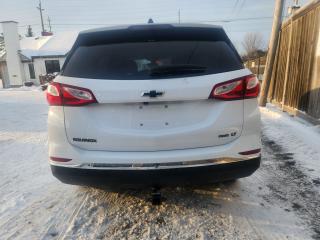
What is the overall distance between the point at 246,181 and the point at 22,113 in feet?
31.5

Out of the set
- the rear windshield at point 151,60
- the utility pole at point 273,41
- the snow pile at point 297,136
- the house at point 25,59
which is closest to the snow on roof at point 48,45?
the house at point 25,59

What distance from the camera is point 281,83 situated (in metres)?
9.46

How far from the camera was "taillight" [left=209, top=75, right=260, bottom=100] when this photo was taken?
237 cm

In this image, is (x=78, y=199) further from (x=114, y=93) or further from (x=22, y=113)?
(x=22, y=113)

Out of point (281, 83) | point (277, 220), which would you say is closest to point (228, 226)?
point (277, 220)

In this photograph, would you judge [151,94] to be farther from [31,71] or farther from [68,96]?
[31,71]

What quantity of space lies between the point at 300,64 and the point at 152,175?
6.57 metres

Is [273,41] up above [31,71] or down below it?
above

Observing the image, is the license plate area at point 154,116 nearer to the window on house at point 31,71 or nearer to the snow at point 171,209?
the snow at point 171,209

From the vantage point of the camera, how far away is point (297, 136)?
5668mm

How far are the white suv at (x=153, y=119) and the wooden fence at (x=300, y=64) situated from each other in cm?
471

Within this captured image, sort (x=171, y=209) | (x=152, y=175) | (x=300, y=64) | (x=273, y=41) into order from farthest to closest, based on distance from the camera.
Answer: (x=273, y=41) < (x=300, y=64) < (x=171, y=209) < (x=152, y=175)

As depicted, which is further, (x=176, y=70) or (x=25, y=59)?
(x=25, y=59)

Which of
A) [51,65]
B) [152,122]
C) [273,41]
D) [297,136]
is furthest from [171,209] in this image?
[51,65]
